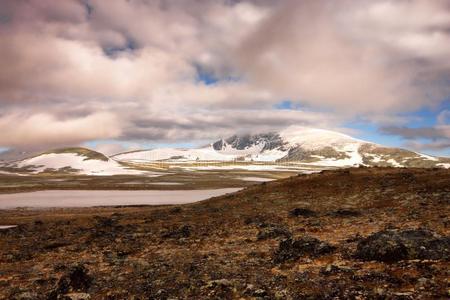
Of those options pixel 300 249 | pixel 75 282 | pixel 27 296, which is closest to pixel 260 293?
pixel 300 249

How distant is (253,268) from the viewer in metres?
14.7

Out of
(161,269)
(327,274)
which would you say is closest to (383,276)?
(327,274)

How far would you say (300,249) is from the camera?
1586 centimetres

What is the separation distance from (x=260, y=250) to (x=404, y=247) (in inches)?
260

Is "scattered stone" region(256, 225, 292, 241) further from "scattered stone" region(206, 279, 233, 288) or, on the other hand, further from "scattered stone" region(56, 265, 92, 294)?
"scattered stone" region(56, 265, 92, 294)

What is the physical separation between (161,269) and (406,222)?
44.7ft

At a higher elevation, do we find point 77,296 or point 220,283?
point 220,283

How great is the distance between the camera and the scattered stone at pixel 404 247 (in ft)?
43.1

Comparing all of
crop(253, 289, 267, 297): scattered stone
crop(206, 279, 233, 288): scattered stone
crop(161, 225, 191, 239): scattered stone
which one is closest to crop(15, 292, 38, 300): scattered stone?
crop(206, 279, 233, 288): scattered stone

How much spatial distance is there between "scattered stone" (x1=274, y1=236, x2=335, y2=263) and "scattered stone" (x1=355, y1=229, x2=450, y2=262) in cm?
148

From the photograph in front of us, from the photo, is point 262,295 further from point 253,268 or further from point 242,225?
point 242,225

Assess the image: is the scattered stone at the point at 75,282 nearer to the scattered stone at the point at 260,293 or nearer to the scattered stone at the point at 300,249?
the scattered stone at the point at 260,293

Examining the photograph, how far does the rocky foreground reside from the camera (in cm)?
1207

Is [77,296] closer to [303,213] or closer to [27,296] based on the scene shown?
[27,296]
